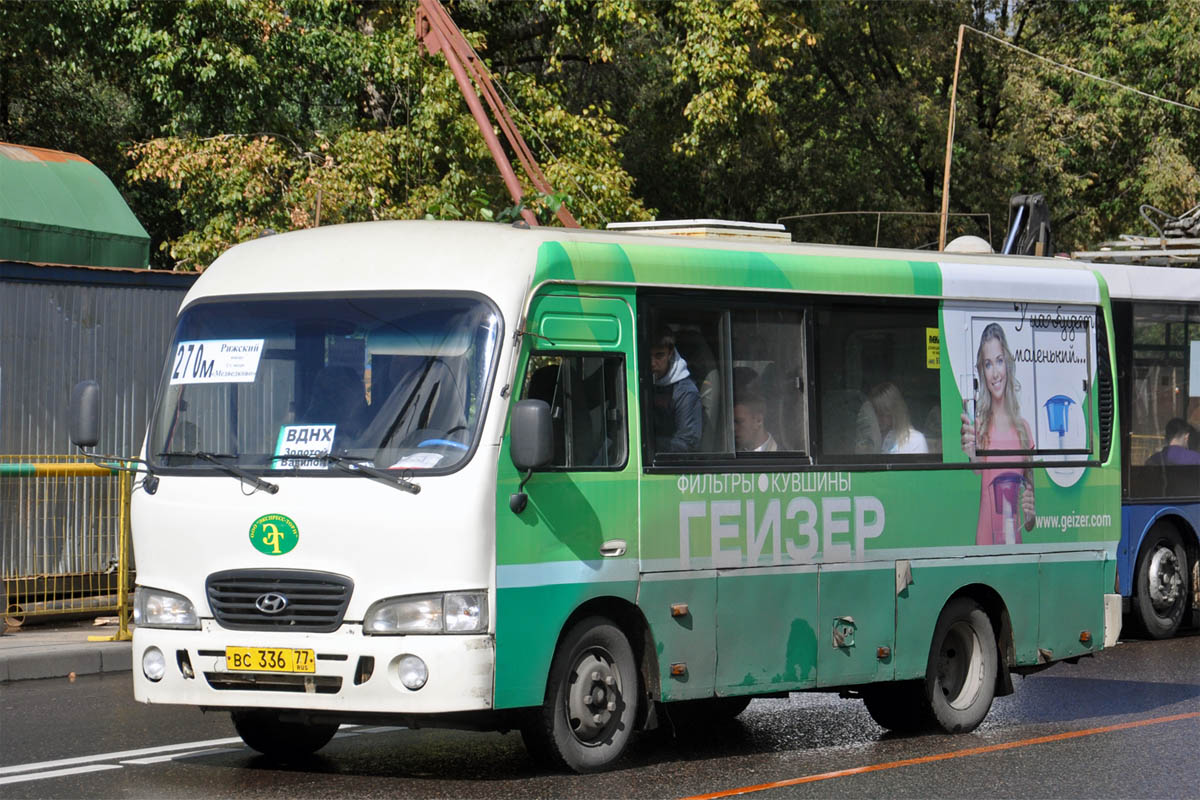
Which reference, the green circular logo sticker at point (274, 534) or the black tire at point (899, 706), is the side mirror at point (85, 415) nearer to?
the green circular logo sticker at point (274, 534)

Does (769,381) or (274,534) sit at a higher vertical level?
(769,381)

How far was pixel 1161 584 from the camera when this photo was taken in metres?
17.3

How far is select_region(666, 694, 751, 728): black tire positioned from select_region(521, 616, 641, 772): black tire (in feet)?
6.94

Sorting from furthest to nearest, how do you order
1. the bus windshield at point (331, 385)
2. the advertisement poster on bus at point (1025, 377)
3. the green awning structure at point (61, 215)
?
the green awning structure at point (61, 215) → the advertisement poster on bus at point (1025, 377) → the bus windshield at point (331, 385)

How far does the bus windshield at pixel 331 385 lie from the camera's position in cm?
870

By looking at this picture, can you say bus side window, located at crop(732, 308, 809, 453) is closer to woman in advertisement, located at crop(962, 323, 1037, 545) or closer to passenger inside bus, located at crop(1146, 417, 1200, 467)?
woman in advertisement, located at crop(962, 323, 1037, 545)

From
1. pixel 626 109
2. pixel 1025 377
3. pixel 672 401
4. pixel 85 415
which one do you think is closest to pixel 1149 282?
pixel 1025 377

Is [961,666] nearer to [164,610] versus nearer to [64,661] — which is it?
[164,610]

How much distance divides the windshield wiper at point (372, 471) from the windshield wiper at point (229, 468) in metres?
0.27

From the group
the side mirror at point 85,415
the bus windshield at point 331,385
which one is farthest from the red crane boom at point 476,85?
the side mirror at point 85,415

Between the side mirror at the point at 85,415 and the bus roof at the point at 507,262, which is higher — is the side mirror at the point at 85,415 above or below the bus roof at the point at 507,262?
below

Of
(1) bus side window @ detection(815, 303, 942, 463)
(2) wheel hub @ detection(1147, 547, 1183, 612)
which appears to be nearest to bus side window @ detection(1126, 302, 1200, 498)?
(2) wheel hub @ detection(1147, 547, 1183, 612)

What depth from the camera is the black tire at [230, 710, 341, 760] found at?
376 inches

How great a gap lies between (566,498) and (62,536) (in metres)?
7.90
